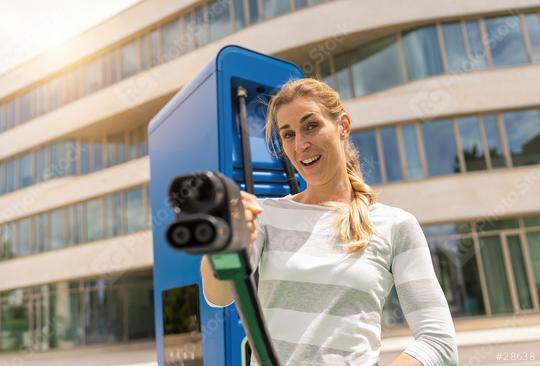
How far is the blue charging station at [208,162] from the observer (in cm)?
276

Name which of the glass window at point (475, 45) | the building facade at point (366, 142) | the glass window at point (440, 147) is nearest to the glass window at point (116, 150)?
the building facade at point (366, 142)

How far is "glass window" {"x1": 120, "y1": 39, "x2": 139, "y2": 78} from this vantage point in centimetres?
1794

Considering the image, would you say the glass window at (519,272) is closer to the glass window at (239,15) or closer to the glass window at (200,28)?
the glass window at (239,15)

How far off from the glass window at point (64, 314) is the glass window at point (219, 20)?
10360 mm

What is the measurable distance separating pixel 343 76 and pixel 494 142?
4.25m

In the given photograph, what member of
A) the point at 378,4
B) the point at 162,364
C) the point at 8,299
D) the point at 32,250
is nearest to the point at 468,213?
the point at 378,4

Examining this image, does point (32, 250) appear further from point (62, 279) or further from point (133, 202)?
point (133, 202)

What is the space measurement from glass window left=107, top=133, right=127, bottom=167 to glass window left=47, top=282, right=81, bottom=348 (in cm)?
470

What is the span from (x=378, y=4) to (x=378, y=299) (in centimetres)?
1295

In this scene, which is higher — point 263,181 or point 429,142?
point 429,142

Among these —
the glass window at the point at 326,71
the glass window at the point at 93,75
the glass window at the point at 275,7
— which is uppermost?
the glass window at the point at 93,75

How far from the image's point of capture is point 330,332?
134 centimetres

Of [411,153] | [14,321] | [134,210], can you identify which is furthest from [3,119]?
[411,153]

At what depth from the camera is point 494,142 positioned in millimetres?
12844
